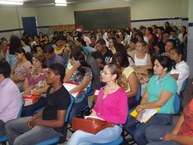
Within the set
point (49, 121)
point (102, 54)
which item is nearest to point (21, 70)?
point (102, 54)

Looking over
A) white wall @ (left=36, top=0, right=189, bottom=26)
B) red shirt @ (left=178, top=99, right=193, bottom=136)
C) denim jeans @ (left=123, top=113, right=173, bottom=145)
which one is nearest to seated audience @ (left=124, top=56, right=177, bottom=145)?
denim jeans @ (left=123, top=113, right=173, bottom=145)

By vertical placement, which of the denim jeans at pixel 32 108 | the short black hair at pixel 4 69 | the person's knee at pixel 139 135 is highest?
the short black hair at pixel 4 69

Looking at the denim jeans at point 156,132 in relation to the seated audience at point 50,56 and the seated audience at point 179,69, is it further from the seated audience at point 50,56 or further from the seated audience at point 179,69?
the seated audience at point 50,56

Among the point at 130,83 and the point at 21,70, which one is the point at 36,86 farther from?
the point at 130,83

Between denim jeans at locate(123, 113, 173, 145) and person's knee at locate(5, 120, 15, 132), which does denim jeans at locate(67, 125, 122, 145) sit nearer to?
denim jeans at locate(123, 113, 173, 145)

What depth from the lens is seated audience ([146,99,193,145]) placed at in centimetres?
198

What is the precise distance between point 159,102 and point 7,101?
173cm

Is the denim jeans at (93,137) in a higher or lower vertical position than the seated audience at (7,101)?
lower

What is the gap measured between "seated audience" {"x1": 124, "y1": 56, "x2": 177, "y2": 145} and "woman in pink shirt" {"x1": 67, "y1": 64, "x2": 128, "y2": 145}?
326mm

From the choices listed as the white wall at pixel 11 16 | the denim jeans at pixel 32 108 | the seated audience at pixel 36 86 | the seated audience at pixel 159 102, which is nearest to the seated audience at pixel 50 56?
the seated audience at pixel 36 86

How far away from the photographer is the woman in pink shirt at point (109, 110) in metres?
2.24

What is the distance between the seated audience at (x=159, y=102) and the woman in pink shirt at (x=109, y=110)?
326mm

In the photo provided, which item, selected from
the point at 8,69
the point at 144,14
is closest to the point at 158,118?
the point at 8,69

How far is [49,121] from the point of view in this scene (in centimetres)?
243
